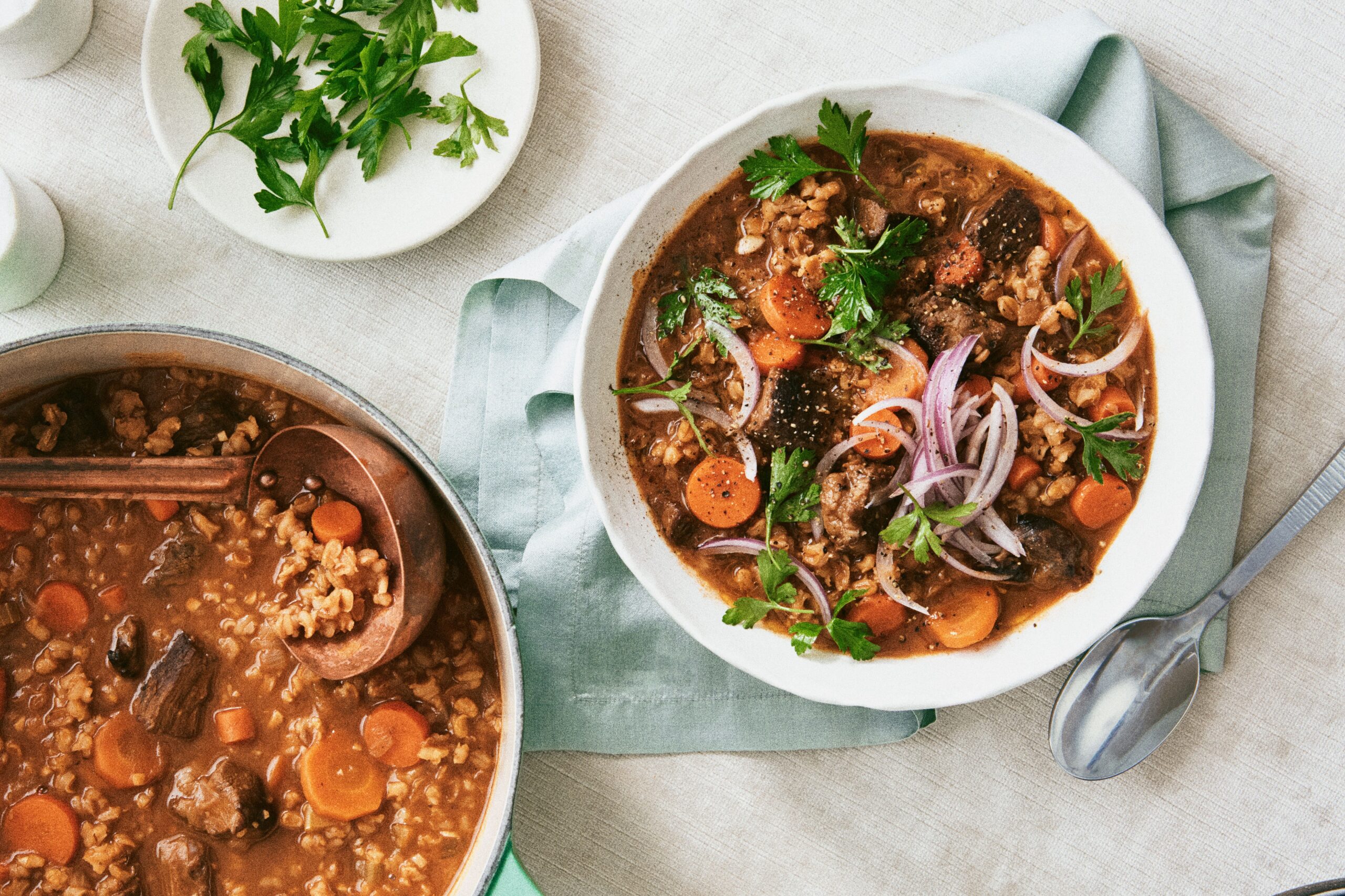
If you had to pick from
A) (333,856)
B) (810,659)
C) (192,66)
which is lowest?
(333,856)

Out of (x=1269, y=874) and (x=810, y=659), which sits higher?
(x=810, y=659)

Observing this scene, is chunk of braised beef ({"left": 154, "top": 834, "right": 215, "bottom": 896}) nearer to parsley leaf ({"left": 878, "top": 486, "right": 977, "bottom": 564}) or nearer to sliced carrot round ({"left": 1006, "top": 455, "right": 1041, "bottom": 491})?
parsley leaf ({"left": 878, "top": 486, "right": 977, "bottom": 564})

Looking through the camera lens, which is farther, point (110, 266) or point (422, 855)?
point (110, 266)

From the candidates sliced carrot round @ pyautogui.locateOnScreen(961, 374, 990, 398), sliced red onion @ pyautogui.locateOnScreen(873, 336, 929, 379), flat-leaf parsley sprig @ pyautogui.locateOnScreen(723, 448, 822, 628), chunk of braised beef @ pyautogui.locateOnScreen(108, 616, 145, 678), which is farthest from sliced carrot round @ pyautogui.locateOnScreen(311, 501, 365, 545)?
sliced carrot round @ pyautogui.locateOnScreen(961, 374, 990, 398)

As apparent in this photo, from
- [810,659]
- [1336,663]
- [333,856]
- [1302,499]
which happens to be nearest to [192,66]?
[333,856]

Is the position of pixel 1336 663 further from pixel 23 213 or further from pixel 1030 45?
pixel 23 213

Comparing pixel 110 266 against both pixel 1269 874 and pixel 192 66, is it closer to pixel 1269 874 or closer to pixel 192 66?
pixel 192 66

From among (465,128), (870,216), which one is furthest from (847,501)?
(465,128)

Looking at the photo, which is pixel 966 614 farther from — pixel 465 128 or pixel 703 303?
pixel 465 128
